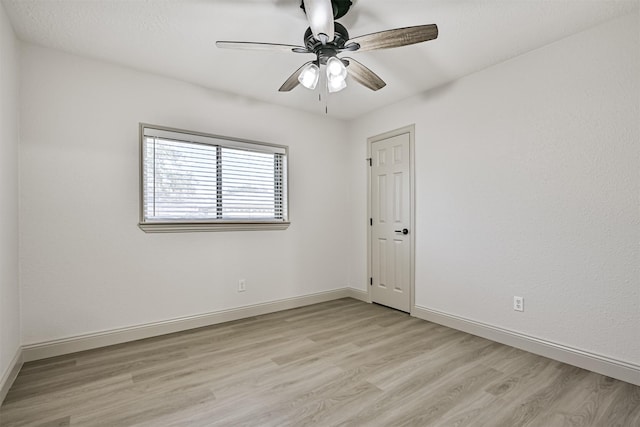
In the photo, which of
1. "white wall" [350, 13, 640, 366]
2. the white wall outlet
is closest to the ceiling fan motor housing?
"white wall" [350, 13, 640, 366]

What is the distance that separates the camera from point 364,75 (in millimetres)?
2400

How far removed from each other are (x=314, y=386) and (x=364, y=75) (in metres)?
2.25

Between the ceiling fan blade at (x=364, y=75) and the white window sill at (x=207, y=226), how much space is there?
6.33 ft

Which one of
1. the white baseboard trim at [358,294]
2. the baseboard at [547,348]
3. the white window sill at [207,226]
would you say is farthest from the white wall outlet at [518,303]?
the white window sill at [207,226]

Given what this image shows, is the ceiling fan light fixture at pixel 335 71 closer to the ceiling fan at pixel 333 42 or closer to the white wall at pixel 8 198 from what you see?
the ceiling fan at pixel 333 42

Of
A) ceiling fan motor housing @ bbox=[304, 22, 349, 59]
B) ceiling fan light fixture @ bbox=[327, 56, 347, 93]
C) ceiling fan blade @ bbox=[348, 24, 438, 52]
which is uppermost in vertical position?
ceiling fan motor housing @ bbox=[304, 22, 349, 59]

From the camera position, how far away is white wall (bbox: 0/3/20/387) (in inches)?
79.1

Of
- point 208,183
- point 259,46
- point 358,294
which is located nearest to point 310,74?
point 259,46

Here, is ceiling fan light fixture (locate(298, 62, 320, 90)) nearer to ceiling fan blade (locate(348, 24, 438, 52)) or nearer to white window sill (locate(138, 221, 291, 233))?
ceiling fan blade (locate(348, 24, 438, 52))

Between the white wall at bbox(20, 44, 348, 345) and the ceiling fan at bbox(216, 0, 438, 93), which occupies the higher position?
the ceiling fan at bbox(216, 0, 438, 93)

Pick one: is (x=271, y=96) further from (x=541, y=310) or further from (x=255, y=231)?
(x=541, y=310)

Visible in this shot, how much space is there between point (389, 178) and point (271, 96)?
1.71 m

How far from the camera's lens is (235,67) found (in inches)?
114

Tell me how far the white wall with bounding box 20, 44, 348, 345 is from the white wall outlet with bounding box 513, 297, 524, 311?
246 centimetres
